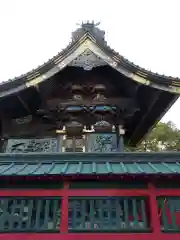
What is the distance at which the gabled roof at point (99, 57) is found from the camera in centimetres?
807

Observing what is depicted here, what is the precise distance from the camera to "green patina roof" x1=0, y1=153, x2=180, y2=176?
5875 millimetres

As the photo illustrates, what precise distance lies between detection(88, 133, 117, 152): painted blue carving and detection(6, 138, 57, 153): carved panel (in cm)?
104

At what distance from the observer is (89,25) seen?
10266 mm

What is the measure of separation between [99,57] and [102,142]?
2.51 m

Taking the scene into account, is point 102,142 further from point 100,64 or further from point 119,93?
point 100,64

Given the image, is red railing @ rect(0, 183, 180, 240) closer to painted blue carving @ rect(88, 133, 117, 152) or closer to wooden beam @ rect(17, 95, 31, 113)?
painted blue carving @ rect(88, 133, 117, 152)

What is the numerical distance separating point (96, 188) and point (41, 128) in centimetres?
357

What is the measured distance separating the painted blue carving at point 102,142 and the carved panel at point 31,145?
1.04 m

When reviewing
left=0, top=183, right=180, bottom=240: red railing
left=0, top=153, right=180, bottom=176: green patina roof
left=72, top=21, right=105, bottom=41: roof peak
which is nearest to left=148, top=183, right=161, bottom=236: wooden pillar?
left=0, top=183, right=180, bottom=240: red railing

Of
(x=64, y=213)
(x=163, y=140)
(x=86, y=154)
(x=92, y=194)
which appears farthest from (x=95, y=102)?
(x=163, y=140)

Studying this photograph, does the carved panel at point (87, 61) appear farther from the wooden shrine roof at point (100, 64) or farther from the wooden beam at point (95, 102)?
the wooden beam at point (95, 102)

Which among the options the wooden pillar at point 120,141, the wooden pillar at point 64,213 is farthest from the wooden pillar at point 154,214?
the wooden pillar at point 120,141

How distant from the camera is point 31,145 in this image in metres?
8.59

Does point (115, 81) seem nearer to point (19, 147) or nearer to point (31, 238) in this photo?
point (19, 147)
